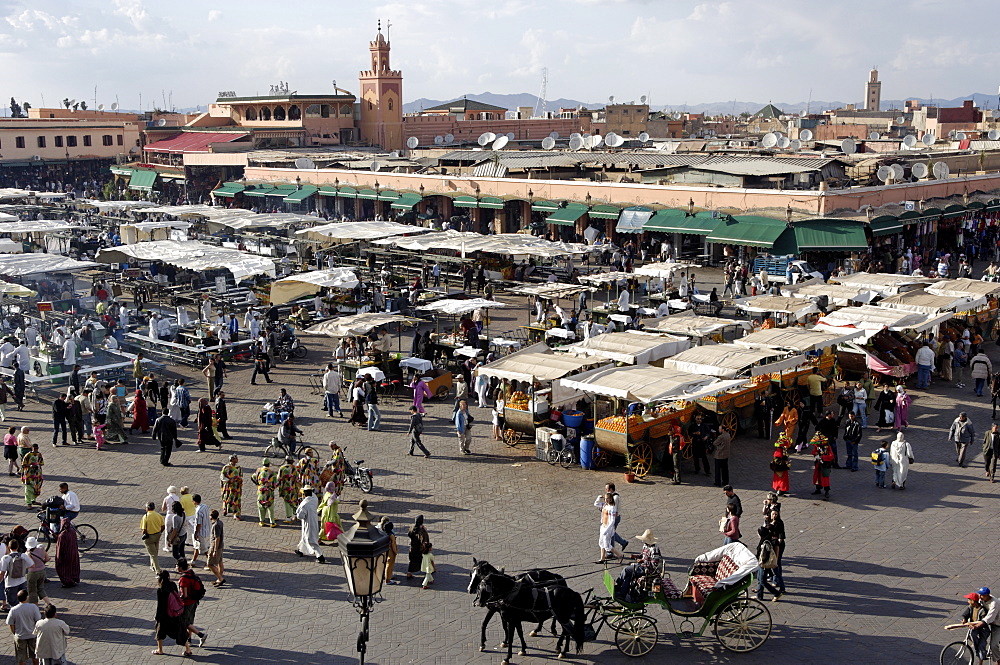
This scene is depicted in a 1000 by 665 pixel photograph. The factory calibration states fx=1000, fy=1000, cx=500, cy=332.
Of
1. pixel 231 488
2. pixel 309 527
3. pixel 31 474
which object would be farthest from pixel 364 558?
pixel 31 474

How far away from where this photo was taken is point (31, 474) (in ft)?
48.4

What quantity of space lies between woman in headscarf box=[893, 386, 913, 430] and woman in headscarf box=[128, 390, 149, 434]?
14.0 meters

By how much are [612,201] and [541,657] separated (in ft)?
104

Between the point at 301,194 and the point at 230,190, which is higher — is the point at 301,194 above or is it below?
below

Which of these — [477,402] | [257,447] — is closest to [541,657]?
[257,447]

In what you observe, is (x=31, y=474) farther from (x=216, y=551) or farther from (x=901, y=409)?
(x=901, y=409)

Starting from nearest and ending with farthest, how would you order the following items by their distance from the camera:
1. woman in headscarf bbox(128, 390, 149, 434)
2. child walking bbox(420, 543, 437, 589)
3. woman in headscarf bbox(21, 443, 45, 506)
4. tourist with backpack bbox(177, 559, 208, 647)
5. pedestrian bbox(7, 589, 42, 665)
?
1. pedestrian bbox(7, 589, 42, 665)
2. tourist with backpack bbox(177, 559, 208, 647)
3. child walking bbox(420, 543, 437, 589)
4. woman in headscarf bbox(21, 443, 45, 506)
5. woman in headscarf bbox(128, 390, 149, 434)

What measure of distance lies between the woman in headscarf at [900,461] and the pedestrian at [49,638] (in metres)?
11.7

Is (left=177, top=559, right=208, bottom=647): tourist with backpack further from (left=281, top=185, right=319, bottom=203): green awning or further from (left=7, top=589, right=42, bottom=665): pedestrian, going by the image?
(left=281, top=185, right=319, bottom=203): green awning

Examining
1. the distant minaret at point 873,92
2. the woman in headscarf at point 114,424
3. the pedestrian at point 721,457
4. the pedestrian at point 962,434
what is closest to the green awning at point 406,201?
the woman in headscarf at point 114,424

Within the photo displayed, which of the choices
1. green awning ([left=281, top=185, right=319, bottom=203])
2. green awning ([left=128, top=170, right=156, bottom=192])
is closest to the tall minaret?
green awning ([left=128, top=170, right=156, bottom=192])

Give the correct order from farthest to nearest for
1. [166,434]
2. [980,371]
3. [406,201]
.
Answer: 1. [406,201]
2. [980,371]
3. [166,434]

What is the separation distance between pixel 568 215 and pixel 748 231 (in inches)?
325

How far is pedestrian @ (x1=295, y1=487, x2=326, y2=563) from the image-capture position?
12.8 m
